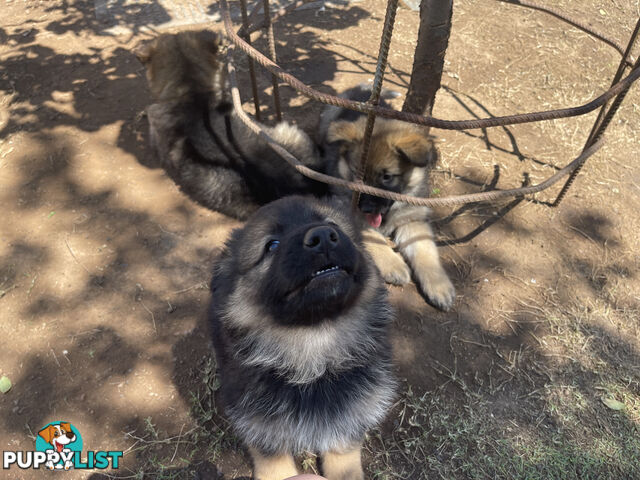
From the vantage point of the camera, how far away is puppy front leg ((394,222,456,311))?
323 centimetres

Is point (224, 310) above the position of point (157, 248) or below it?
above

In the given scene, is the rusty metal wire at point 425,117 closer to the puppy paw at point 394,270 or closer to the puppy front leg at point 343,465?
the puppy paw at point 394,270

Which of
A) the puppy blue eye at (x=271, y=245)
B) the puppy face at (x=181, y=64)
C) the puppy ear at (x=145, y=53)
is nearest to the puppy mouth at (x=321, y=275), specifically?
the puppy blue eye at (x=271, y=245)

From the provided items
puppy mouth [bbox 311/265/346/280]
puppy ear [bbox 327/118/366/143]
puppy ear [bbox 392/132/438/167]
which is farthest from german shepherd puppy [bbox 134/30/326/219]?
puppy mouth [bbox 311/265/346/280]

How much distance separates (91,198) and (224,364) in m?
2.65

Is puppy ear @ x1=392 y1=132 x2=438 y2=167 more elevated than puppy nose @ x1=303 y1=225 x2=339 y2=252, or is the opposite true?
puppy nose @ x1=303 y1=225 x2=339 y2=252

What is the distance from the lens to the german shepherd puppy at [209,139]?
3789mm

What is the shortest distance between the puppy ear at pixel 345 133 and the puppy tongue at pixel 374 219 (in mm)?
662

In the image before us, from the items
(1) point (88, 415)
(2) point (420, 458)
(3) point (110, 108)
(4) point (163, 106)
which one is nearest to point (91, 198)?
(4) point (163, 106)

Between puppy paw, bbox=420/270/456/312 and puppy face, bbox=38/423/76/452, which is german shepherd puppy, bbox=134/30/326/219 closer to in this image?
puppy paw, bbox=420/270/456/312

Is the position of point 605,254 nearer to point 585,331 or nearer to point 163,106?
→ point 585,331

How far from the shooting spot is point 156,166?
440 cm

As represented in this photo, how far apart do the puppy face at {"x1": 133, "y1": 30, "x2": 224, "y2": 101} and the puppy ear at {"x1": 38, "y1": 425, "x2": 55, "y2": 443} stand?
2987 mm

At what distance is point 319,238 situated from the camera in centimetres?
181
